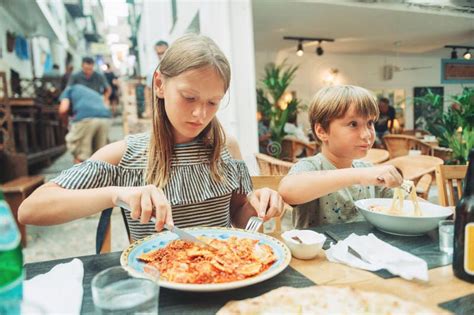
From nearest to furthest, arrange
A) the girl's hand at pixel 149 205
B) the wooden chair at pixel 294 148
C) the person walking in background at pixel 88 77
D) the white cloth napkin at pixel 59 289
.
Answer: the white cloth napkin at pixel 59 289, the girl's hand at pixel 149 205, the wooden chair at pixel 294 148, the person walking in background at pixel 88 77

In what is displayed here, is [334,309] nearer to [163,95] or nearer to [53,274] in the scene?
[53,274]

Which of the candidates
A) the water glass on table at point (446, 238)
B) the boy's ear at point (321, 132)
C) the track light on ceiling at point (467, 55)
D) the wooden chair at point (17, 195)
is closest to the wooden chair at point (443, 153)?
the track light on ceiling at point (467, 55)

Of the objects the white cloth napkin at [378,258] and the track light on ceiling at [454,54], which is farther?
the track light on ceiling at [454,54]

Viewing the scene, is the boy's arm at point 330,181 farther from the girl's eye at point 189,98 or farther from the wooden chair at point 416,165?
the wooden chair at point 416,165

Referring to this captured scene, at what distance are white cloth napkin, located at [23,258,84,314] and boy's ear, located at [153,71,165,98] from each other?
0.64m

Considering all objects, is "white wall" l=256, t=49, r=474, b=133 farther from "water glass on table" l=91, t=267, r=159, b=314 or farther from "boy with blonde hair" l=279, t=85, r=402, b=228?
"water glass on table" l=91, t=267, r=159, b=314

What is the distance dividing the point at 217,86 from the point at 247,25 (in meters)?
2.35

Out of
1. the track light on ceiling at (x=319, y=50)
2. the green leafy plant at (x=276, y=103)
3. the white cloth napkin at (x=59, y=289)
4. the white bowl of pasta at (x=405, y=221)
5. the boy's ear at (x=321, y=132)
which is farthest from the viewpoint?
the track light on ceiling at (x=319, y=50)

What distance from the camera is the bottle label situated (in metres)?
0.75

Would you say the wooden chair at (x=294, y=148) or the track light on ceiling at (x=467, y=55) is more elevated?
the track light on ceiling at (x=467, y=55)

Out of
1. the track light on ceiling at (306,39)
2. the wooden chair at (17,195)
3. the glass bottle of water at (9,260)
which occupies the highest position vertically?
the track light on ceiling at (306,39)

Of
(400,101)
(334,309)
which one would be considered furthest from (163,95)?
(400,101)

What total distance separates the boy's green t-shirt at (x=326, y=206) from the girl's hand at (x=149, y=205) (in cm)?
75

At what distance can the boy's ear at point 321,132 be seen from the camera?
156cm
